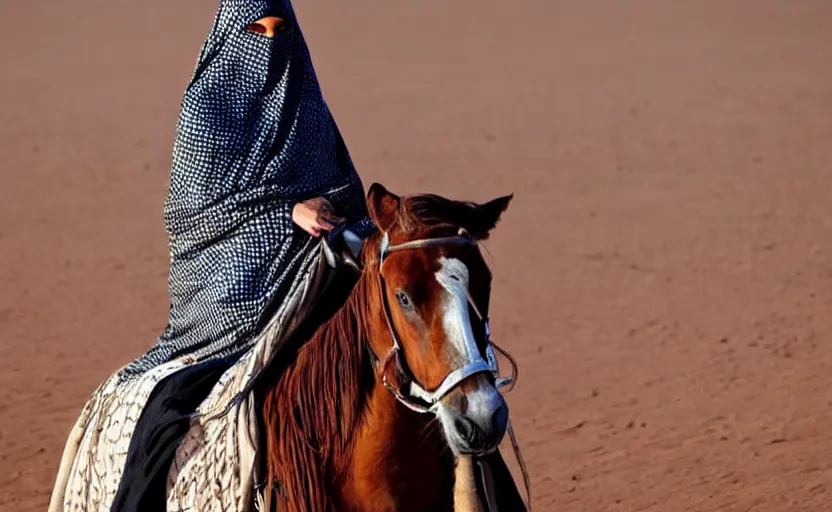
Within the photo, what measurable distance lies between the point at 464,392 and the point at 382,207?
522 mm

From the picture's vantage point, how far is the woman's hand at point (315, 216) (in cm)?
383

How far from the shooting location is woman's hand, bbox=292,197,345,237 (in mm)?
3834

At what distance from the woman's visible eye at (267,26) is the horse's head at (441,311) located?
125 cm

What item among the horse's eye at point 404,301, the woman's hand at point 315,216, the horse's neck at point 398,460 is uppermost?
the woman's hand at point 315,216

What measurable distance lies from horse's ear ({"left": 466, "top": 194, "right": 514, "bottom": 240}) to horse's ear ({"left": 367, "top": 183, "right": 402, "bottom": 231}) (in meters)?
0.18

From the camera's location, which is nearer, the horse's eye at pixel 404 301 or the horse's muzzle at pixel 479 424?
the horse's muzzle at pixel 479 424

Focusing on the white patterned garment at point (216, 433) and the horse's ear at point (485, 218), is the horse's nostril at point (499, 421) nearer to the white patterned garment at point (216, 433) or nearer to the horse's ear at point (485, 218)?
the horse's ear at point (485, 218)

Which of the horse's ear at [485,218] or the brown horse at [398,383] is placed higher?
the horse's ear at [485,218]

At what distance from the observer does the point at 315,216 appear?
12.8ft

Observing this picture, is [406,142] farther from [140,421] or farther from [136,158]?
[140,421]

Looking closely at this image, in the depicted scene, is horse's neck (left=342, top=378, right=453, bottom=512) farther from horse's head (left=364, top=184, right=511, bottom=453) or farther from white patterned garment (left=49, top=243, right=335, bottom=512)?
white patterned garment (left=49, top=243, right=335, bottom=512)

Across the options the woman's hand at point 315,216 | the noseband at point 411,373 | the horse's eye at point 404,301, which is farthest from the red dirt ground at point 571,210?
the horse's eye at point 404,301

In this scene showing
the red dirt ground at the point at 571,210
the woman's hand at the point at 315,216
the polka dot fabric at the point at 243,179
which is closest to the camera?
the woman's hand at the point at 315,216

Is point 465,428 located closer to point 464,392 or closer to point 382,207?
point 464,392
